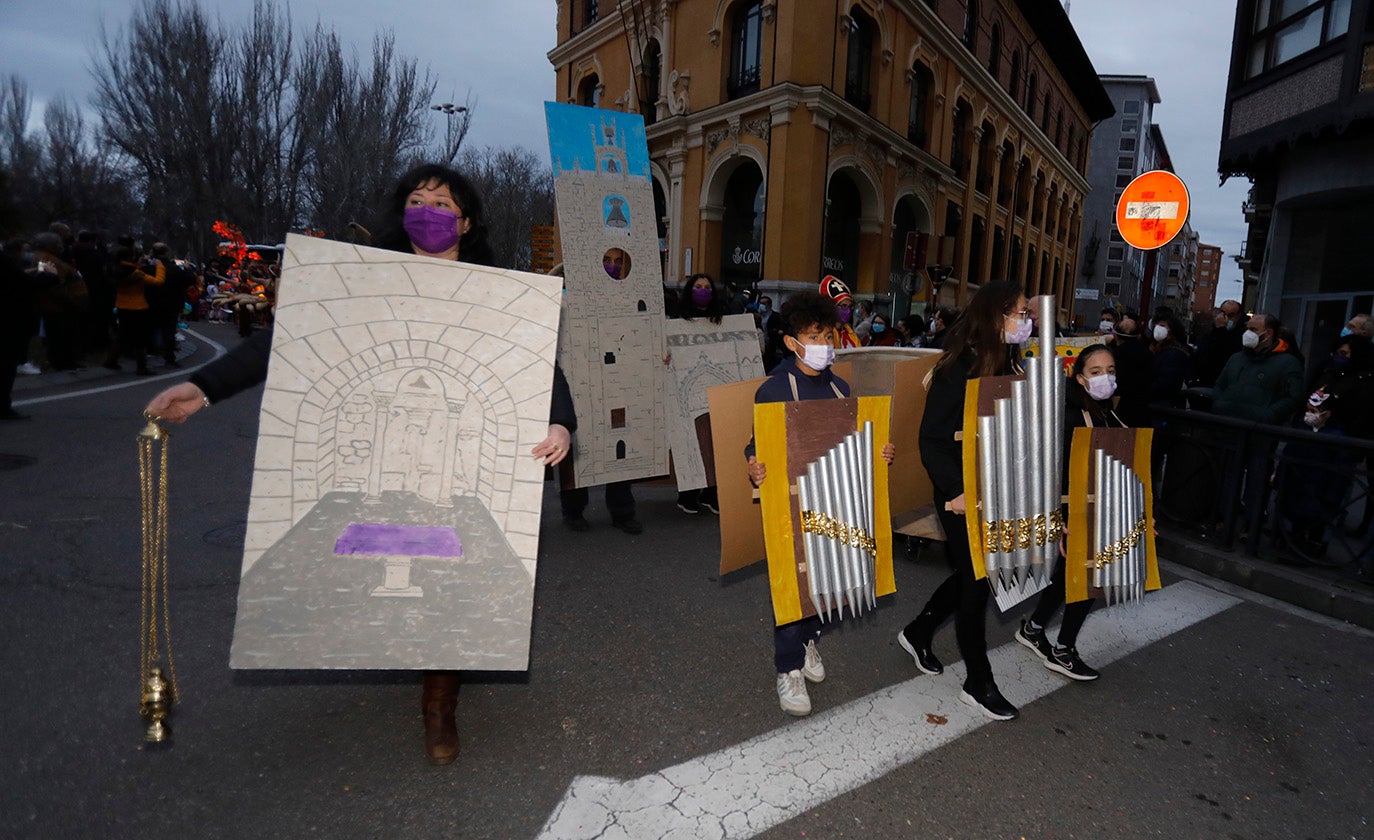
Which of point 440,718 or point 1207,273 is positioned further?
point 1207,273

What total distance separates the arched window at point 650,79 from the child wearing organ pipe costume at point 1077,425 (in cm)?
2116

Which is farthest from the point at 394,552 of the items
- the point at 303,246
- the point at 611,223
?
the point at 611,223

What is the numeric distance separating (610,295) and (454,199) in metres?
2.77

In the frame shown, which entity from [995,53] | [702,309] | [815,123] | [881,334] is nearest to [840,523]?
[702,309]

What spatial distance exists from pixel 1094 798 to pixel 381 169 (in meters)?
35.6

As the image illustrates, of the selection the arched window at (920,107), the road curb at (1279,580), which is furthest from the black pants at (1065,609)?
the arched window at (920,107)

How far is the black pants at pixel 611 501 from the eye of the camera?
559cm

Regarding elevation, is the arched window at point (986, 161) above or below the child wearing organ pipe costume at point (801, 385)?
above

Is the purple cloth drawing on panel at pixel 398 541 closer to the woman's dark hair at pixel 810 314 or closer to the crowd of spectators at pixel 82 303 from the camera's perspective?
the woman's dark hair at pixel 810 314

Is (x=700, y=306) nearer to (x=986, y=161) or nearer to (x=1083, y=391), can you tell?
(x=1083, y=391)

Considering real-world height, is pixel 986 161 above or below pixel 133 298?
above

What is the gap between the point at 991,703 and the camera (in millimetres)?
3197

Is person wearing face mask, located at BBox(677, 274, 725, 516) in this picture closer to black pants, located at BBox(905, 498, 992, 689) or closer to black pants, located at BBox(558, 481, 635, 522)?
black pants, located at BBox(558, 481, 635, 522)

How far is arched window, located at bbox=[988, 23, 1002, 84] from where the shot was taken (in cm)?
2798
